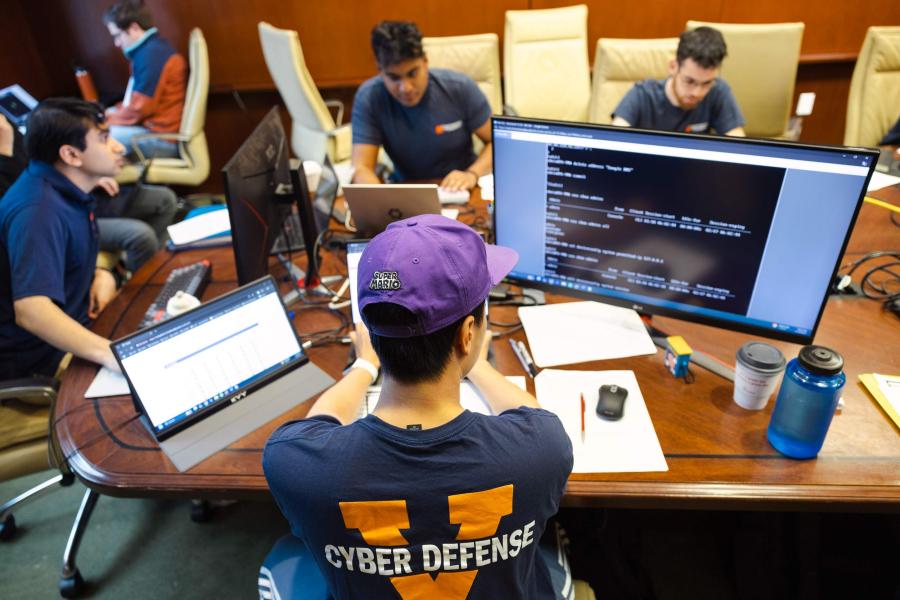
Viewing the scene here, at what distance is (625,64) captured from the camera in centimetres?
312

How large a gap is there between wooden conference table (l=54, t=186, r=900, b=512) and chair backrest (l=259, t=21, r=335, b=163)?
2116 mm

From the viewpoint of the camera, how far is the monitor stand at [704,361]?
1.36 m

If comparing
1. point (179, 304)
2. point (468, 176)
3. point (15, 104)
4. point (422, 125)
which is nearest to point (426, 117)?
point (422, 125)

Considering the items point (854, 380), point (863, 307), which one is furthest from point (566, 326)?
point (863, 307)

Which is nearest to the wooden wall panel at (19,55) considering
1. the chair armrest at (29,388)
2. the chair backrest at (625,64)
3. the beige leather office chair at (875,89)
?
the chair armrest at (29,388)

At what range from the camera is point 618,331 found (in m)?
1.50

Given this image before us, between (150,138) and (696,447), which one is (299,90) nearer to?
(150,138)

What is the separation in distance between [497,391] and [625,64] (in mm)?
2510

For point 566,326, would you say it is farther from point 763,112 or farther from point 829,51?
point 829,51

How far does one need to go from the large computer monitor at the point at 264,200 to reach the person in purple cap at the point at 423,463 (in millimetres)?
702

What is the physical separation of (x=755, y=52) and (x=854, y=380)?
243cm

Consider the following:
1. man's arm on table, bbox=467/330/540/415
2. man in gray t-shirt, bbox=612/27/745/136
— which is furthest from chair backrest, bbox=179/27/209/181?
man's arm on table, bbox=467/330/540/415

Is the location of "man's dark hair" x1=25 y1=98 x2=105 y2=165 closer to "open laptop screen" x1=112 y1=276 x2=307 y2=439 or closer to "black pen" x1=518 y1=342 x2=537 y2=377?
"open laptop screen" x1=112 y1=276 x2=307 y2=439

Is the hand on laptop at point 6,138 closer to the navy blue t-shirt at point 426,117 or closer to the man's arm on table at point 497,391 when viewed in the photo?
the navy blue t-shirt at point 426,117
